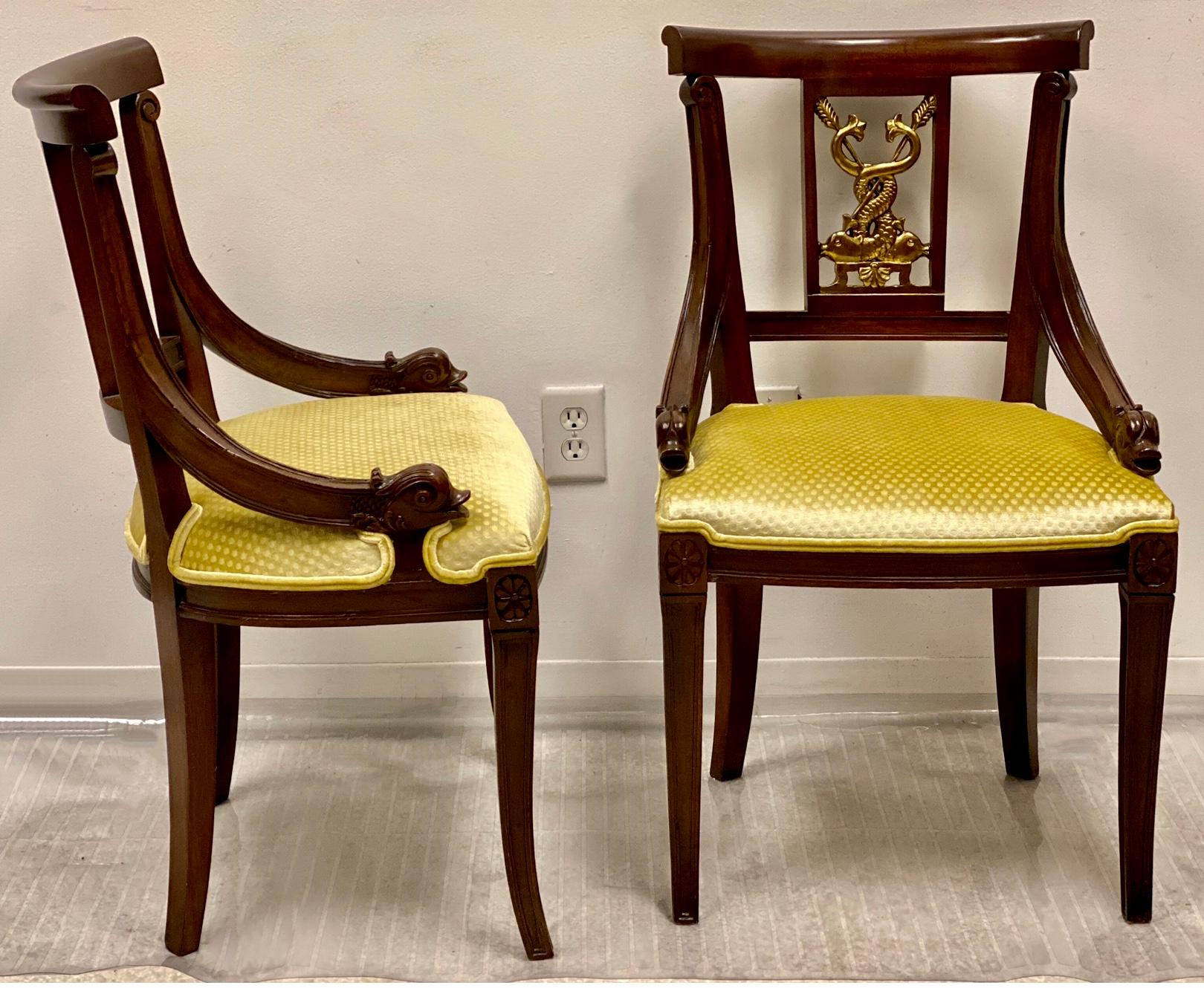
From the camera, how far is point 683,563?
1.27 m

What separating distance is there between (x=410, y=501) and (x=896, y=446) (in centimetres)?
50

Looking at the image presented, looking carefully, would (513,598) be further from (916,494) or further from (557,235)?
(557,235)

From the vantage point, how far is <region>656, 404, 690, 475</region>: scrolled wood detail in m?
1.28

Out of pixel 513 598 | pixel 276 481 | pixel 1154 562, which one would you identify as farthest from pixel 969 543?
pixel 276 481

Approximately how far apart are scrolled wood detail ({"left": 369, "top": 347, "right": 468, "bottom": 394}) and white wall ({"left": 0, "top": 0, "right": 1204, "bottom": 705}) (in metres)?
0.16

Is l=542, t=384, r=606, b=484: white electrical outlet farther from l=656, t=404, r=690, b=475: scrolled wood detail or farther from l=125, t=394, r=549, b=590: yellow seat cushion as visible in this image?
l=656, t=404, r=690, b=475: scrolled wood detail

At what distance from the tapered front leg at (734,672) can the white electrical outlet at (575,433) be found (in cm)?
24

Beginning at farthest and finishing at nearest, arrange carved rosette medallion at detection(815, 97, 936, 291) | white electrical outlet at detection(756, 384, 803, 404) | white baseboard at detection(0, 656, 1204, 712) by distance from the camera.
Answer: white baseboard at detection(0, 656, 1204, 712), white electrical outlet at detection(756, 384, 803, 404), carved rosette medallion at detection(815, 97, 936, 291)

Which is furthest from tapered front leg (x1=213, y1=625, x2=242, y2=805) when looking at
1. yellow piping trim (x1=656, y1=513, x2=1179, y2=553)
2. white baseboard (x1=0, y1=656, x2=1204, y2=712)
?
yellow piping trim (x1=656, y1=513, x2=1179, y2=553)

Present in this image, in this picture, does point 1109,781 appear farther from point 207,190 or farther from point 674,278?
point 207,190

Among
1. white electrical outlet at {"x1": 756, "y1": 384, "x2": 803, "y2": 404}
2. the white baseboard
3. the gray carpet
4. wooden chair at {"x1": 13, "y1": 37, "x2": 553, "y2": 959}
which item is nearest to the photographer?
wooden chair at {"x1": 13, "y1": 37, "x2": 553, "y2": 959}

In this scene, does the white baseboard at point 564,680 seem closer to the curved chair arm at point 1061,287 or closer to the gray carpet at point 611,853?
the gray carpet at point 611,853

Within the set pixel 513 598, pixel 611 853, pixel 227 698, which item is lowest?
pixel 611 853

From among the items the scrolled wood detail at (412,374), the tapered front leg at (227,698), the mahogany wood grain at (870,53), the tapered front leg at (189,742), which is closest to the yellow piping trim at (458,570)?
the tapered front leg at (189,742)
